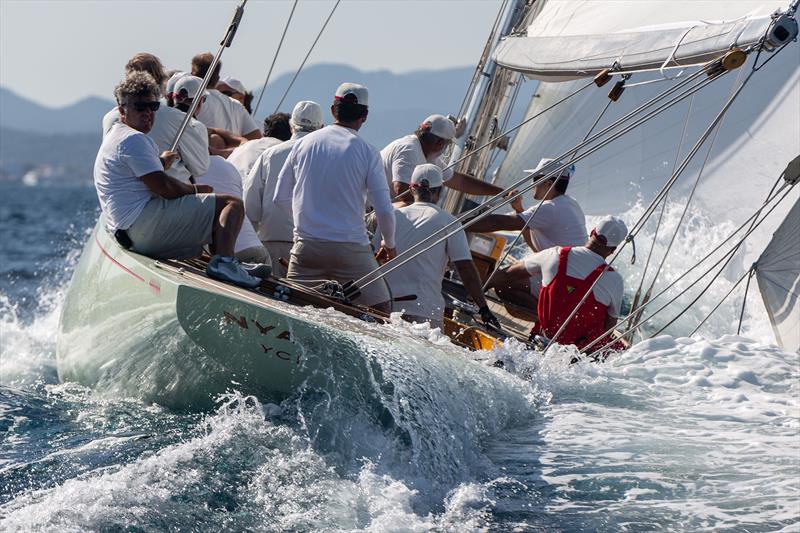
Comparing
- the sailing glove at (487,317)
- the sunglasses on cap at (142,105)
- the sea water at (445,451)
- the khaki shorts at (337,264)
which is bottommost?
the sea water at (445,451)

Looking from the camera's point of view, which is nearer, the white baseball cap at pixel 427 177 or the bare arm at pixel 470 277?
the bare arm at pixel 470 277

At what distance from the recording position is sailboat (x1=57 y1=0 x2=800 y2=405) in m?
4.73

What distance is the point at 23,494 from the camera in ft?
14.1

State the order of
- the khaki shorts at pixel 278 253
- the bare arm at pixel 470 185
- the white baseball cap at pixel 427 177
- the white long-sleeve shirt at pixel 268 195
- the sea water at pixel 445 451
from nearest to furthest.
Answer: the sea water at pixel 445 451
the white baseball cap at pixel 427 177
the white long-sleeve shirt at pixel 268 195
the khaki shorts at pixel 278 253
the bare arm at pixel 470 185

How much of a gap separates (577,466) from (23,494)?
6.74 feet

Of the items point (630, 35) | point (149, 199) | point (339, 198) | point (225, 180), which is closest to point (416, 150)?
point (225, 180)

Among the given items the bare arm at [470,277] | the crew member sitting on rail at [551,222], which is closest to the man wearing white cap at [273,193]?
the bare arm at [470,277]

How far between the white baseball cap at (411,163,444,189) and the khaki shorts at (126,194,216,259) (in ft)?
4.09

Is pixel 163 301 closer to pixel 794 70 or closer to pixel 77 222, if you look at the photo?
pixel 794 70

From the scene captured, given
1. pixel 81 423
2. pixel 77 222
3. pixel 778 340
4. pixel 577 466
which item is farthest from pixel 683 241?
pixel 77 222

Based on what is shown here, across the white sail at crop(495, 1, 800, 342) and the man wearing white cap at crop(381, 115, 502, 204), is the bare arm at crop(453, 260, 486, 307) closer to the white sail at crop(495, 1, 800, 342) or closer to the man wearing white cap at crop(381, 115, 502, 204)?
the man wearing white cap at crop(381, 115, 502, 204)

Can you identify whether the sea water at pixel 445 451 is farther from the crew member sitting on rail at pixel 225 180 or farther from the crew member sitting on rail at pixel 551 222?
the crew member sitting on rail at pixel 551 222

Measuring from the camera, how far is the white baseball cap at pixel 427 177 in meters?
6.42

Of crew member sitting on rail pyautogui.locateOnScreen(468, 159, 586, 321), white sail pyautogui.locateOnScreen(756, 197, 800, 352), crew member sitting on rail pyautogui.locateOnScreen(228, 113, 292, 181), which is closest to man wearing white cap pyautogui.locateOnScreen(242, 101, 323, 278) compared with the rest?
crew member sitting on rail pyautogui.locateOnScreen(228, 113, 292, 181)
